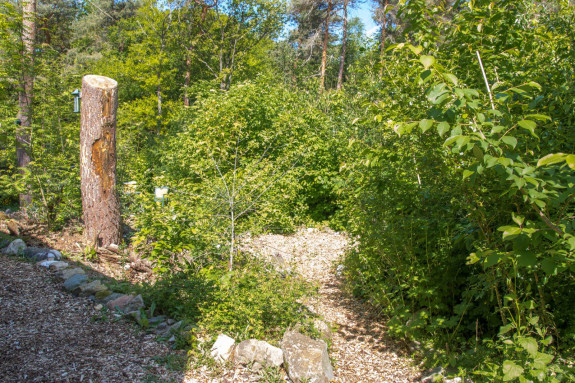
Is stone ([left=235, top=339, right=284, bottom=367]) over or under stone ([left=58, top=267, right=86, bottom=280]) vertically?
under

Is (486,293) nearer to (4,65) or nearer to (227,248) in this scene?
(227,248)

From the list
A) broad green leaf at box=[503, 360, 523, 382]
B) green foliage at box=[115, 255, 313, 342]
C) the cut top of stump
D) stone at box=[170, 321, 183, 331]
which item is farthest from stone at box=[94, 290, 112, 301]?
broad green leaf at box=[503, 360, 523, 382]

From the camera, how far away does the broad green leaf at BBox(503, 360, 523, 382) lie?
79.2 inches

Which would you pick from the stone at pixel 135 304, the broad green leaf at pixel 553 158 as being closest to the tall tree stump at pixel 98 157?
the stone at pixel 135 304

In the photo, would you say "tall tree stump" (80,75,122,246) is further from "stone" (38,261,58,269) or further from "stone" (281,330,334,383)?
"stone" (281,330,334,383)

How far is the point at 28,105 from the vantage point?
6512mm

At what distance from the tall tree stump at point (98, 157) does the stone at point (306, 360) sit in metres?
3.79

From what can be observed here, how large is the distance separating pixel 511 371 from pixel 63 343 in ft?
10.4

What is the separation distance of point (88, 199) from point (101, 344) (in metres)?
3.13

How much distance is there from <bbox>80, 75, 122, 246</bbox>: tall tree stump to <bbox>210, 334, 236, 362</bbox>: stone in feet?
11.1

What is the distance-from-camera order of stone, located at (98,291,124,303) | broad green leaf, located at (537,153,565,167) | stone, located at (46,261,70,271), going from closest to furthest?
broad green leaf, located at (537,153,565,167) → stone, located at (98,291,124,303) → stone, located at (46,261,70,271)

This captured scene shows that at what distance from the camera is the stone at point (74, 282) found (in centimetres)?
412

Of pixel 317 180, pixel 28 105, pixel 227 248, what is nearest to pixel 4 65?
pixel 28 105

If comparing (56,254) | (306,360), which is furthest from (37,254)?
(306,360)
